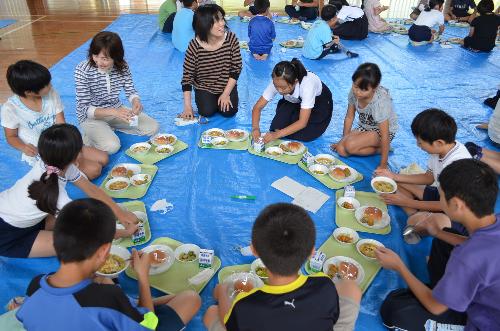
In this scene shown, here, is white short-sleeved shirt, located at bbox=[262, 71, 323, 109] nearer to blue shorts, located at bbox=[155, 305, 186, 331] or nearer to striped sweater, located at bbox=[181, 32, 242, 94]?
striped sweater, located at bbox=[181, 32, 242, 94]

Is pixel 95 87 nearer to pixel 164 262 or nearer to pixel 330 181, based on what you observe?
pixel 164 262

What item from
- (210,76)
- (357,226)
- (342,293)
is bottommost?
(357,226)

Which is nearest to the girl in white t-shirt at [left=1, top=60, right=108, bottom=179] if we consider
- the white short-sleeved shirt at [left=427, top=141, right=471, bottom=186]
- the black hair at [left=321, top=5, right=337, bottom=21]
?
the white short-sleeved shirt at [left=427, top=141, right=471, bottom=186]

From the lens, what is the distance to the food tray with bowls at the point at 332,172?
282 cm

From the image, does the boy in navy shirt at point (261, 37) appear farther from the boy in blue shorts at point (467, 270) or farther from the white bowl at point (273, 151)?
the boy in blue shorts at point (467, 270)

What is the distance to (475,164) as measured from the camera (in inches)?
59.6

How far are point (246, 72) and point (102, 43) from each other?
2.30 meters

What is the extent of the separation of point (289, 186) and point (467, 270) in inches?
59.2

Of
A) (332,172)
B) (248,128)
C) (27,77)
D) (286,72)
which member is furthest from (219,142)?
(27,77)

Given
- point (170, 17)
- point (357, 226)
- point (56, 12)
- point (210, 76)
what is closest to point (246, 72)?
point (210, 76)

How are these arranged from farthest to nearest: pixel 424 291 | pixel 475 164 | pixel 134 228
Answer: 1. pixel 134 228
2. pixel 424 291
3. pixel 475 164

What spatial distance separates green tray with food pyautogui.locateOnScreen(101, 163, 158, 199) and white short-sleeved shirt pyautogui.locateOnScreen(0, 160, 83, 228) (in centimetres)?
61

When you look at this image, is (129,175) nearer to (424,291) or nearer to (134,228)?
(134,228)

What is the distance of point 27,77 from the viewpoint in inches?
92.7
